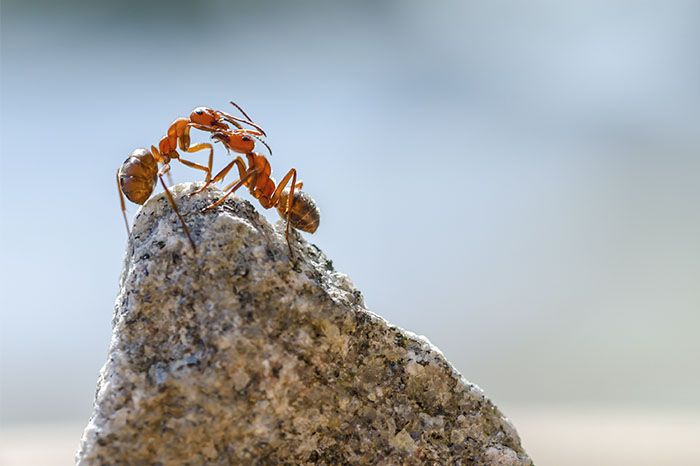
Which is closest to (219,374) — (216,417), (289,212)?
(216,417)

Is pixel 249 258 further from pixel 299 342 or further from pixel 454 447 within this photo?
pixel 454 447

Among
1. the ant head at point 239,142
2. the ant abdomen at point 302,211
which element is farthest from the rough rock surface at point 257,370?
the ant head at point 239,142

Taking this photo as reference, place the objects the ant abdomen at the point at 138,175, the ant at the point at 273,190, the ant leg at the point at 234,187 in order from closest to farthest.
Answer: the ant leg at the point at 234,187 → the ant abdomen at the point at 138,175 → the ant at the point at 273,190

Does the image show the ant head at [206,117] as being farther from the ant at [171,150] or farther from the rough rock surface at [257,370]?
the rough rock surface at [257,370]

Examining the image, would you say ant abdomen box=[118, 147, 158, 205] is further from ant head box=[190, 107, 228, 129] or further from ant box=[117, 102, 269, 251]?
ant head box=[190, 107, 228, 129]

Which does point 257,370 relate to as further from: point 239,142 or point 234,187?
point 239,142

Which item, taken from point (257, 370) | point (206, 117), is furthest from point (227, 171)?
point (257, 370)

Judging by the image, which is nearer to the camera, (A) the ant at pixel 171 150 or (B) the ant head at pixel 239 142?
(A) the ant at pixel 171 150
